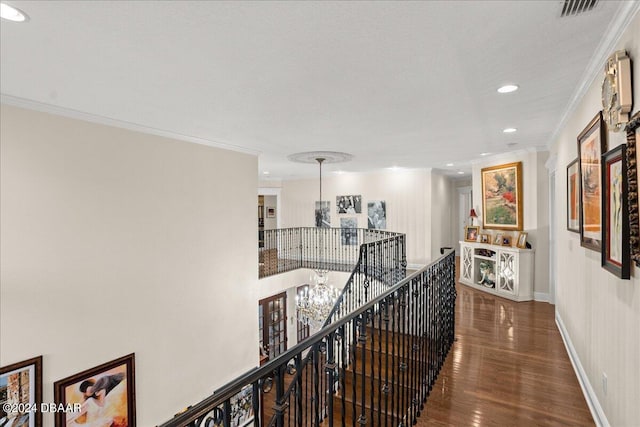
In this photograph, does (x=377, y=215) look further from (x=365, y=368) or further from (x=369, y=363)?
(x=365, y=368)

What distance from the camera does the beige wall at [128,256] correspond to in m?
3.32

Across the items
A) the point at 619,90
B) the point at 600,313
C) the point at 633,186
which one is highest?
the point at 619,90

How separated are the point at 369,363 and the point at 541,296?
4153 millimetres

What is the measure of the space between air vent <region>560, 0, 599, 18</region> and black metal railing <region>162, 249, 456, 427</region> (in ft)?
6.36

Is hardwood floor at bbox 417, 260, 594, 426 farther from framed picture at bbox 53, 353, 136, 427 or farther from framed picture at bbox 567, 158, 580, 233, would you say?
framed picture at bbox 53, 353, 136, 427

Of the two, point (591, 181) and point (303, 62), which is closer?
point (303, 62)

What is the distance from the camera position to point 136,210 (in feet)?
14.0

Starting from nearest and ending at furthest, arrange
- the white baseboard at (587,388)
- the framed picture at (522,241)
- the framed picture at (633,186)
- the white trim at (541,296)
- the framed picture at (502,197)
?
the framed picture at (633,186), the white baseboard at (587,388), the white trim at (541,296), the framed picture at (522,241), the framed picture at (502,197)

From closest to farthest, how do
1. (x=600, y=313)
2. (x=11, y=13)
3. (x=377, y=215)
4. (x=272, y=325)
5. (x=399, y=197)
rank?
1. (x=11, y=13)
2. (x=600, y=313)
3. (x=272, y=325)
4. (x=399, y=197)
5. (x=377, y=215)

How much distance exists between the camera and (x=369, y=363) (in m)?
4.07

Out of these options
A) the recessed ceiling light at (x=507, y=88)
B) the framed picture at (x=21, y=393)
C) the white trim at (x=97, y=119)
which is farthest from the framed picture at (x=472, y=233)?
the framed picture at (x=21, y=393)

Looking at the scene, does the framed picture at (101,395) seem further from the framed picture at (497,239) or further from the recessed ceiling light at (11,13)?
the framed picture at (497,239)

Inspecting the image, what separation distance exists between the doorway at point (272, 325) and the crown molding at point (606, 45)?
8013mm

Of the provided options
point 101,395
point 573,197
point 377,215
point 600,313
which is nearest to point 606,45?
point 573,197
